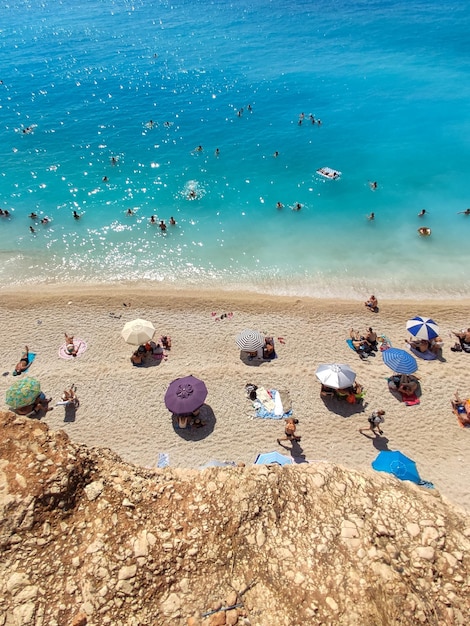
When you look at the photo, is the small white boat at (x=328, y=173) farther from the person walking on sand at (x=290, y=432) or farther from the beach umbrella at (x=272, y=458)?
the beach umbrella at (x=272, y=458)

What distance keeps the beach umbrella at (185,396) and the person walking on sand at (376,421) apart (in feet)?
26.6

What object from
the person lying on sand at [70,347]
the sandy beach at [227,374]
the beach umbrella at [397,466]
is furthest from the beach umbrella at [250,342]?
the person lying on sand at [70,347]

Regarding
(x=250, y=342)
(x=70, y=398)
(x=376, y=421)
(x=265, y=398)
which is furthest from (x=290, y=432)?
(x=70, y=398)

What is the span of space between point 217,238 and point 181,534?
2828 cm

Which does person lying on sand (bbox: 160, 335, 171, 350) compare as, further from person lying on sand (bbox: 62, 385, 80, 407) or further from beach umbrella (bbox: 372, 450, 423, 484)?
beach umbrella (bbox: 372, 450, 423, 484)

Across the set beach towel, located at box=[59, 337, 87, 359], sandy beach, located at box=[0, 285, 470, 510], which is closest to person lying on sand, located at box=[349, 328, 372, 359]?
sandy beach, located at box=[0, 285, 470, 510]

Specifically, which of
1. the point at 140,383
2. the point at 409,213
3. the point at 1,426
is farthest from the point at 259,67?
the point at 1,426

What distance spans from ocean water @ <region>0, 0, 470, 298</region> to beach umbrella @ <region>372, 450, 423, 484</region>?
14672 millimetres

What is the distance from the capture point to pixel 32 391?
18.9m

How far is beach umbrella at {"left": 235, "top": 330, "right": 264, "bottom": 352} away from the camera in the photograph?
21.7 m

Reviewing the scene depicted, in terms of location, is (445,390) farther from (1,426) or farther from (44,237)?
(44,237)

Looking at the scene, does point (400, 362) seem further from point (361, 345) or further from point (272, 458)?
point (272, 458)

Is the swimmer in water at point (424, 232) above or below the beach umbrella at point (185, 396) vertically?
above

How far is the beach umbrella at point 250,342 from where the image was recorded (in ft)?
71.1
